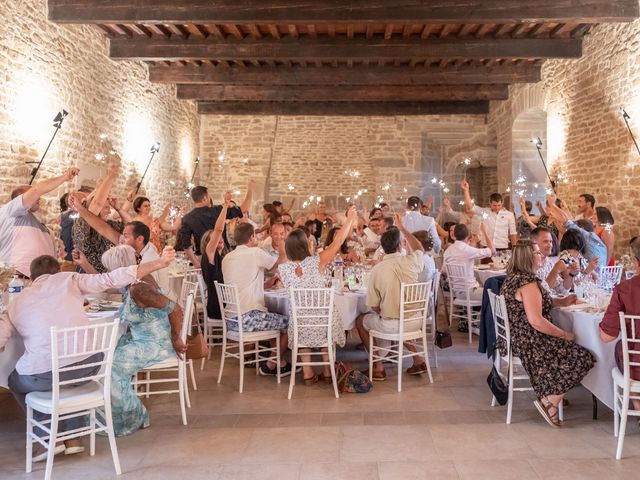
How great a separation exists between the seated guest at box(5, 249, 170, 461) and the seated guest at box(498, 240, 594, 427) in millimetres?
2170

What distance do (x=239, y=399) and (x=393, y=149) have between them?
11069mm

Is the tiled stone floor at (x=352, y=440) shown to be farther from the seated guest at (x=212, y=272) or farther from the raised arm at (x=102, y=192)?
the raised arm at (x=102, y=192)

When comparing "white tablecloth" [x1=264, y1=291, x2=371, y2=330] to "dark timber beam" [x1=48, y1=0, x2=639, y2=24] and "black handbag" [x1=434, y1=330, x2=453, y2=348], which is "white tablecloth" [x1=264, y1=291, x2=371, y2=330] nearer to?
"black handbag" [x1=434, y1=330, x2=453, y2=348]

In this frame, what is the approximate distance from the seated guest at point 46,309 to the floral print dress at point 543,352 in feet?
7.19

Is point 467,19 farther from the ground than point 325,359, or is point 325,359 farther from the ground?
point 467,19

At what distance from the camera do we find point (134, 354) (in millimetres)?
3768

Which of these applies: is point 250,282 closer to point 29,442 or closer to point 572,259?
point 29,442

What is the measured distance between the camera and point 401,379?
463 cm

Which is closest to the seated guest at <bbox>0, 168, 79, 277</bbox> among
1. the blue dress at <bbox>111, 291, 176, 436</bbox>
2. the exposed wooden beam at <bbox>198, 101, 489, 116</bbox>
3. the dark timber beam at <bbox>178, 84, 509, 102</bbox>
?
the blue dress at <bbox>111, 291, 176, 436</bbox>

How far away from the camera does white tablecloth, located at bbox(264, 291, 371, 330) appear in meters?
4.84

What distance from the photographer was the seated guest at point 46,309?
3.16 meters

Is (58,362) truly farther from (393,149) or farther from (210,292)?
(393,149)

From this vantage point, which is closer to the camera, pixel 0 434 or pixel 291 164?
pixel 0 434

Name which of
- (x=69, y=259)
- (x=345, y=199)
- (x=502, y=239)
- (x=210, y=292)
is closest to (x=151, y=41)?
(x=69, y=259)
